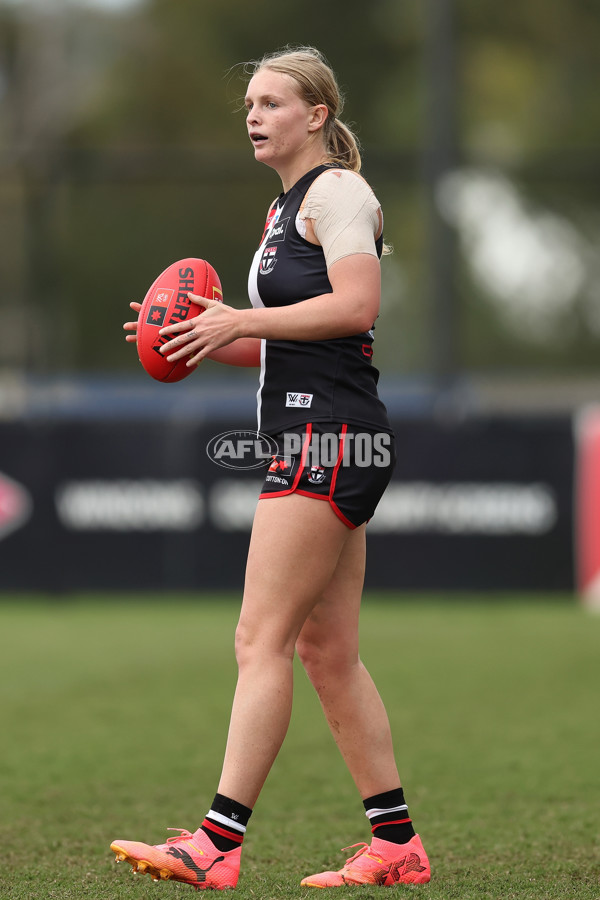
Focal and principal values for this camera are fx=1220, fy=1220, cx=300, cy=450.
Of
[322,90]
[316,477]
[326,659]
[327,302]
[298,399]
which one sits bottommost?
[326,659]

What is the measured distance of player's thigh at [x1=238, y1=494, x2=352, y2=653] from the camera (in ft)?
10.5

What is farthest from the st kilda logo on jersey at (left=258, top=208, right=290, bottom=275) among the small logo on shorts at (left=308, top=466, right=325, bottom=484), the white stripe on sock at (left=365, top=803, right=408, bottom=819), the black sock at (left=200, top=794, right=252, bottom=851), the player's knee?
the white stripe on sock at (left=365, top=803, right=408, bottom=819)

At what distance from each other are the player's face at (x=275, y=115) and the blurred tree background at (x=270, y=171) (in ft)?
32.1

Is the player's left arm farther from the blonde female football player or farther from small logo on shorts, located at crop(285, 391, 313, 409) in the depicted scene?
small logo on shorts, located at crop(285, 391, 313, 409)

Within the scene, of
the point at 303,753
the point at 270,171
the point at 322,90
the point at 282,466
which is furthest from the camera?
the point at 270,171

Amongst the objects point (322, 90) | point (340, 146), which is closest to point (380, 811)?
point (340, 146)

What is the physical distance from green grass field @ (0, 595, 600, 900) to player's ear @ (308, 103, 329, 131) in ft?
6.74

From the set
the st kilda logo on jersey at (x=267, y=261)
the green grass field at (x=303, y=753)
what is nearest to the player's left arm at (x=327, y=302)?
the st kilda logo on jersey at (x=267, y=261)

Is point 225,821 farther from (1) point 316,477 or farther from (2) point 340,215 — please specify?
(2) point 340,215

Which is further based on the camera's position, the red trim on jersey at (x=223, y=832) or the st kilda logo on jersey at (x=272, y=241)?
the st kilda logo on jersey at (x=272, y=241)

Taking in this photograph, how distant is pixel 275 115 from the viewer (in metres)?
3.32

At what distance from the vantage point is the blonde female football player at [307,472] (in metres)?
3.16

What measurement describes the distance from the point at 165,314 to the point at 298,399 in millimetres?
439

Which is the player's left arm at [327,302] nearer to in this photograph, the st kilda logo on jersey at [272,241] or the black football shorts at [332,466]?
the st kilda logo on jersey at [272,241]
